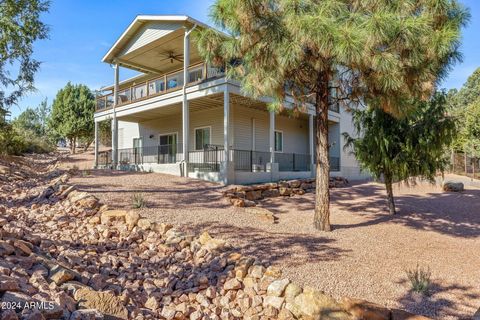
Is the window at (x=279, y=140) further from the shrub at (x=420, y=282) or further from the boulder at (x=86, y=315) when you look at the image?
the boulder at (x=86, y=315)

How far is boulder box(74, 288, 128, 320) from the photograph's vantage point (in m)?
3.71

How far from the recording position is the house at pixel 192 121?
13312mm

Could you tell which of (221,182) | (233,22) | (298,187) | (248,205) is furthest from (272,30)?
(298,187)

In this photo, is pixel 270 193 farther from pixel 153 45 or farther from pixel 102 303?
pixel 153 45

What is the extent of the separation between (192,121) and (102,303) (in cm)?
1350

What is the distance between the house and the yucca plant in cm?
482

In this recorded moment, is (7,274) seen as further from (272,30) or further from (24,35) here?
(24,35)

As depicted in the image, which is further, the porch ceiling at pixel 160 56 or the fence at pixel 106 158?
the fence at pixel 106 158

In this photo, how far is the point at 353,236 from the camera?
7.31 m

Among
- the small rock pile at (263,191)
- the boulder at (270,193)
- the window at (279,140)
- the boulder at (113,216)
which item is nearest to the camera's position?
the boulder at (113,216)

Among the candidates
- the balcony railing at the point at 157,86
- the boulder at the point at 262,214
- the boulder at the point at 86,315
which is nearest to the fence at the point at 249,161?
the balcony railing at the point at 157,86

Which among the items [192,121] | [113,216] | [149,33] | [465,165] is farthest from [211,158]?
[465,165]

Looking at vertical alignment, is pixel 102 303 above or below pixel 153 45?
below

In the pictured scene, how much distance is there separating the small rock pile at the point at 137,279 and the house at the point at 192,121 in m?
5.87
